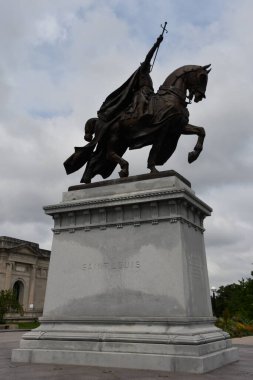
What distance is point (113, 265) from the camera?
10.1m

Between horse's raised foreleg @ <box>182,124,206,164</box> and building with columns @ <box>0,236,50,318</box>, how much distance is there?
5681 centimetres

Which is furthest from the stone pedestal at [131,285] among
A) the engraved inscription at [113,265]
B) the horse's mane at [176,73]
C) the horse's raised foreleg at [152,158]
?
the horse's mane at [176,73]

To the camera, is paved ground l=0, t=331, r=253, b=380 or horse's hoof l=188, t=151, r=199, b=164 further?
horse's hoof l=188, t=151, r=199, b=164

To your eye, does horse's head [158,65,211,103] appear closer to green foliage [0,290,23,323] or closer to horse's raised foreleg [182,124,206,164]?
horse's raised foreleg [182,124,206,164]

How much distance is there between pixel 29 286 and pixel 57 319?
6299 centimetres

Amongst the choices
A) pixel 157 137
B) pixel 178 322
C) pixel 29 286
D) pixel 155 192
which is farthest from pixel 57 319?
pixel 29 286

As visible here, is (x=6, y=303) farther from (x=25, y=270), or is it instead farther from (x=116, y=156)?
(x=116, y=156)

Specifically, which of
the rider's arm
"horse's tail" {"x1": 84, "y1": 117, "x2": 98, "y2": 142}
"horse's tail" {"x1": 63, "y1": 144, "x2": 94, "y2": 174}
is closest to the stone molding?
"horse's tail" {"x1": 63, "y1": 144, "x2": 94, "y2": 174}

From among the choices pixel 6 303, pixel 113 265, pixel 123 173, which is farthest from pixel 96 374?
pixel 6 303

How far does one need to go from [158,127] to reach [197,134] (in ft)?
3.54

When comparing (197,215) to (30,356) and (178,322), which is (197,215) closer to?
(178,322)

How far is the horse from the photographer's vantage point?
11195 mm

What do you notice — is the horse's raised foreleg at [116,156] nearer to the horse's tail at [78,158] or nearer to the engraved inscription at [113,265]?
the horse's tail at [78,158]

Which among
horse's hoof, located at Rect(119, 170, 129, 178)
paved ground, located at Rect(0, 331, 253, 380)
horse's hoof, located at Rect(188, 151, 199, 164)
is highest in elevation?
horse's hoof, located at Rect(188, 151, 199, 164)
